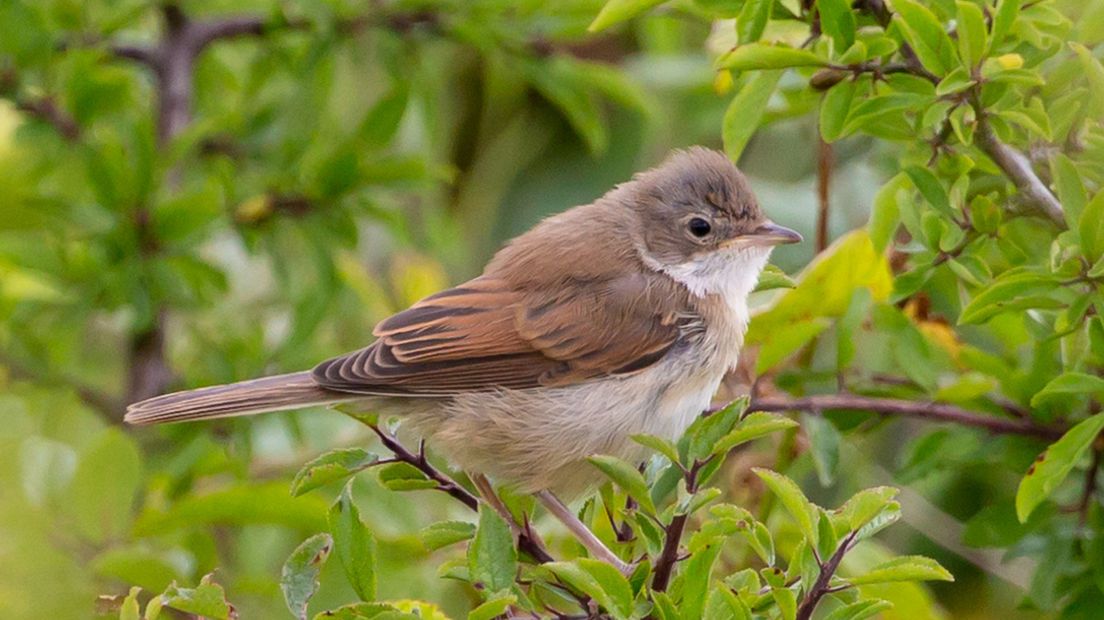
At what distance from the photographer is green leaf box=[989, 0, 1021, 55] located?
8.22 ft

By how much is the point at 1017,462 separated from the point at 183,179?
9.27 ft

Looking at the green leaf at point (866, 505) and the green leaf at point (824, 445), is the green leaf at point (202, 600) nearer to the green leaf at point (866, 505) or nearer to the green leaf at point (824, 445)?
the green leaf at point (866, 505)

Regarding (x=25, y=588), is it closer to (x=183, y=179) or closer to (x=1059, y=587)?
(x=183, y=179)

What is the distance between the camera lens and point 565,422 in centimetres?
343

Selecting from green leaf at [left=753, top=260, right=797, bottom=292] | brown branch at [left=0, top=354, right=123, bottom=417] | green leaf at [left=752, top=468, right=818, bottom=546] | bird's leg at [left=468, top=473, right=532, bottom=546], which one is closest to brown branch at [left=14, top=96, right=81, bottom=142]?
brown branch at [left=0, top=354, right=123, bottom=417]

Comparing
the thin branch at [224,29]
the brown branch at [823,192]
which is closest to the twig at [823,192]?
the brown branch at [823,192]

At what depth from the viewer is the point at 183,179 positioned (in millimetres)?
4703

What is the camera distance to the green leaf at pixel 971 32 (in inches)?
97.6

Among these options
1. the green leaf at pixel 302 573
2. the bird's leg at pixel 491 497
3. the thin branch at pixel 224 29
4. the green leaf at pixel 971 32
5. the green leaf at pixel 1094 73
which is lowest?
the bird's leg at pixel 491 497

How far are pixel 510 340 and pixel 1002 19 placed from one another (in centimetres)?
152

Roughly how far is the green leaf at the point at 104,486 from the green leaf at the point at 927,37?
7.33 feet

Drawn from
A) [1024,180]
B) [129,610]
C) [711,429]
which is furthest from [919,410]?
[129,610]

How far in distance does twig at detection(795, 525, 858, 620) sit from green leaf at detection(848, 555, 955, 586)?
42mm

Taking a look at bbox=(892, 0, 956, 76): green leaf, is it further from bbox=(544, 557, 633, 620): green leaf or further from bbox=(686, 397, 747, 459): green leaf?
bbox=(544, 557, 633, 620): green leaf
